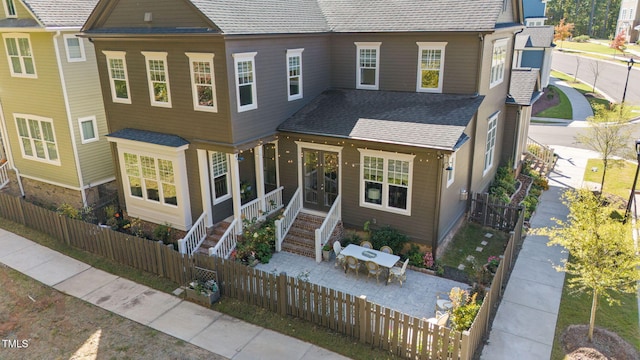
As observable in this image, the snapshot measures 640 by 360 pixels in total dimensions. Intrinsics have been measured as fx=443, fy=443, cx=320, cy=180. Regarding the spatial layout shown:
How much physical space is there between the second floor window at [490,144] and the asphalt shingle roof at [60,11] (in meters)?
17.8

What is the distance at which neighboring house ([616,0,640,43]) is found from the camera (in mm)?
81838

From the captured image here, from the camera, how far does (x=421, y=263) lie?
14.6 m

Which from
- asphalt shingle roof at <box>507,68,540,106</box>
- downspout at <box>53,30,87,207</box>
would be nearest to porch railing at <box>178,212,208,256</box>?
downspout at <box>53,30,87,207</box>

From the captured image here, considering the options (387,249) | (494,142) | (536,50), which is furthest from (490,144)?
(536,50)

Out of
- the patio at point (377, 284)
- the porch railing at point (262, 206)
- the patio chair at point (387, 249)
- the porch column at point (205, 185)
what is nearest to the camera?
the patio at point (377, 284)

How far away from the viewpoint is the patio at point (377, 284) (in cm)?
1276

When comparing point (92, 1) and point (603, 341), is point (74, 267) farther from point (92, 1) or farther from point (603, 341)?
point (603, 341)

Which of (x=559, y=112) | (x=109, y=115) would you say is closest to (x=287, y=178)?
(x=109, y=115)

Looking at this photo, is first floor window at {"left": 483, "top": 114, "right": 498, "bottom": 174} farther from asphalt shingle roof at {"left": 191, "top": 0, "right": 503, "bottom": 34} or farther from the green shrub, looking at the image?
the green shrub

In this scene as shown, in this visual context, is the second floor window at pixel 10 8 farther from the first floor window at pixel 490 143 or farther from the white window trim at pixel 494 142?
the first floor window at pixel 490 143

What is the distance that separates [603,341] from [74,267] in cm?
1611

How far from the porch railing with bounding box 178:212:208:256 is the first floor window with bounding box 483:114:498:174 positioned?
39.7 feet

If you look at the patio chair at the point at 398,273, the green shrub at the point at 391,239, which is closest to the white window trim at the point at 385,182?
the green shrub at the point at 391,239

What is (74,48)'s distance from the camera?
18.5 m
